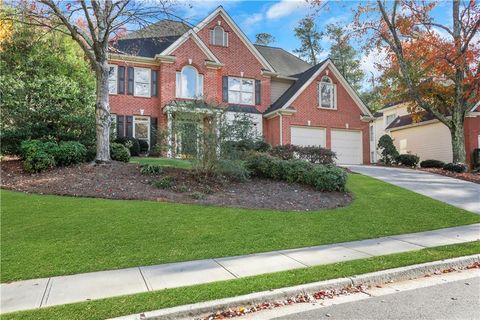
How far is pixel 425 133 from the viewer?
2561cm

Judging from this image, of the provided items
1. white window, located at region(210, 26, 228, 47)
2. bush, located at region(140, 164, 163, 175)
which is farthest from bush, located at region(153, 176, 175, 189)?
white window, located at region(210, 26, 228, 47)

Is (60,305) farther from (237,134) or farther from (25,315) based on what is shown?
(237,134)

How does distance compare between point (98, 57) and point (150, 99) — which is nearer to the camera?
point (98, 57)

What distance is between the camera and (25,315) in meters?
3.81

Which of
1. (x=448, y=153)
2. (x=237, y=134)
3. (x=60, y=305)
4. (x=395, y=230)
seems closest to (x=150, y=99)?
(x=237, y=134)

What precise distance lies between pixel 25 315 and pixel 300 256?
13.1 ft

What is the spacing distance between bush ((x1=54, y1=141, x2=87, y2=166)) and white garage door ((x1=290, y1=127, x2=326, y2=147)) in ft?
41.4

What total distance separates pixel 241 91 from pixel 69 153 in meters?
12.7

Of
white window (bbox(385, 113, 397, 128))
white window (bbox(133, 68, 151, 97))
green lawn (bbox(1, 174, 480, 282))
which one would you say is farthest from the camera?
white window (bbox(385, 113, 397, 128))

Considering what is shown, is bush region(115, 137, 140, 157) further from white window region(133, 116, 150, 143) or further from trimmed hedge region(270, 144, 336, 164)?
trimmed hedge region(270, 144, 336, 164)

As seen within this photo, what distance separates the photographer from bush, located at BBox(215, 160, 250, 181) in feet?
35.0

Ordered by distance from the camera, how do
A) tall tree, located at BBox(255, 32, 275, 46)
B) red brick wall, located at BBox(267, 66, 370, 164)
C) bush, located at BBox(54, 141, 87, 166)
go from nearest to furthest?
bush, located at BBox(54, 141, 87, 166)
red brick wall, located at BBox(267, 66, 370, 164)
tall tree, located at BBox(255, 32, 275, 46)

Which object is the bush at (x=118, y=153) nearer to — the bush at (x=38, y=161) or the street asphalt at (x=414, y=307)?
the bush at (x=38, y=161)

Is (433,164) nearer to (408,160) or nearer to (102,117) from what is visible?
(408,160)
